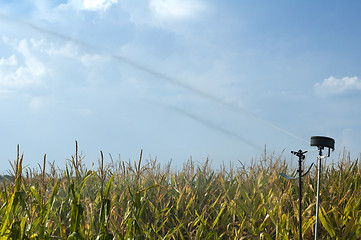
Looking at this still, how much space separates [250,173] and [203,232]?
4.01ft

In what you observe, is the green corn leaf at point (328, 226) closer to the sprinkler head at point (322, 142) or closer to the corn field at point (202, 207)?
the corn field at point (202, 207)

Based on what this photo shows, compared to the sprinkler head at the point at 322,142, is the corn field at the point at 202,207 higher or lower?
lower

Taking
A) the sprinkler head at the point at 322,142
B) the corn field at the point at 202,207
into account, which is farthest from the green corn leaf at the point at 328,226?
the sprinkler head at the point at 322,142

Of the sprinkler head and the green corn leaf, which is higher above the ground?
the sprinkler head

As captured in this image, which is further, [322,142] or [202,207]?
[202,207]

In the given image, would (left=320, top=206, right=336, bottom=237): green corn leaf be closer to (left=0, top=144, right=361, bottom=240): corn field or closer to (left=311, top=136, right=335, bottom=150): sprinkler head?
(left=0, top=144, right=361, bottom=240): corn field

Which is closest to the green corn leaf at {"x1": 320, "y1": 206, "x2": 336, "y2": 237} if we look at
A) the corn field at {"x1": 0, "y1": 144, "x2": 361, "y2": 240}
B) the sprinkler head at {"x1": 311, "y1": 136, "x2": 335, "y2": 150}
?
the corn field at {"x1": 0, "y1": 144, "x2": 361, "y2": 240}

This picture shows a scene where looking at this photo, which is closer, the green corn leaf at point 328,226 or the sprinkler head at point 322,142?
the sprinkler head at point 322,142

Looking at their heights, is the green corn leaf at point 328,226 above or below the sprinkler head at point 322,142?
below

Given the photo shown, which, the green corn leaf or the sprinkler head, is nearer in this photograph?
the sprinkler head

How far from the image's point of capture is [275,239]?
15.4 ft

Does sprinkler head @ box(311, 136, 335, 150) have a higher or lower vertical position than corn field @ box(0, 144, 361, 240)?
higher

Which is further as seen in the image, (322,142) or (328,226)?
(328,226)

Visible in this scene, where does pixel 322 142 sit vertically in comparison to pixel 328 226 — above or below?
above
